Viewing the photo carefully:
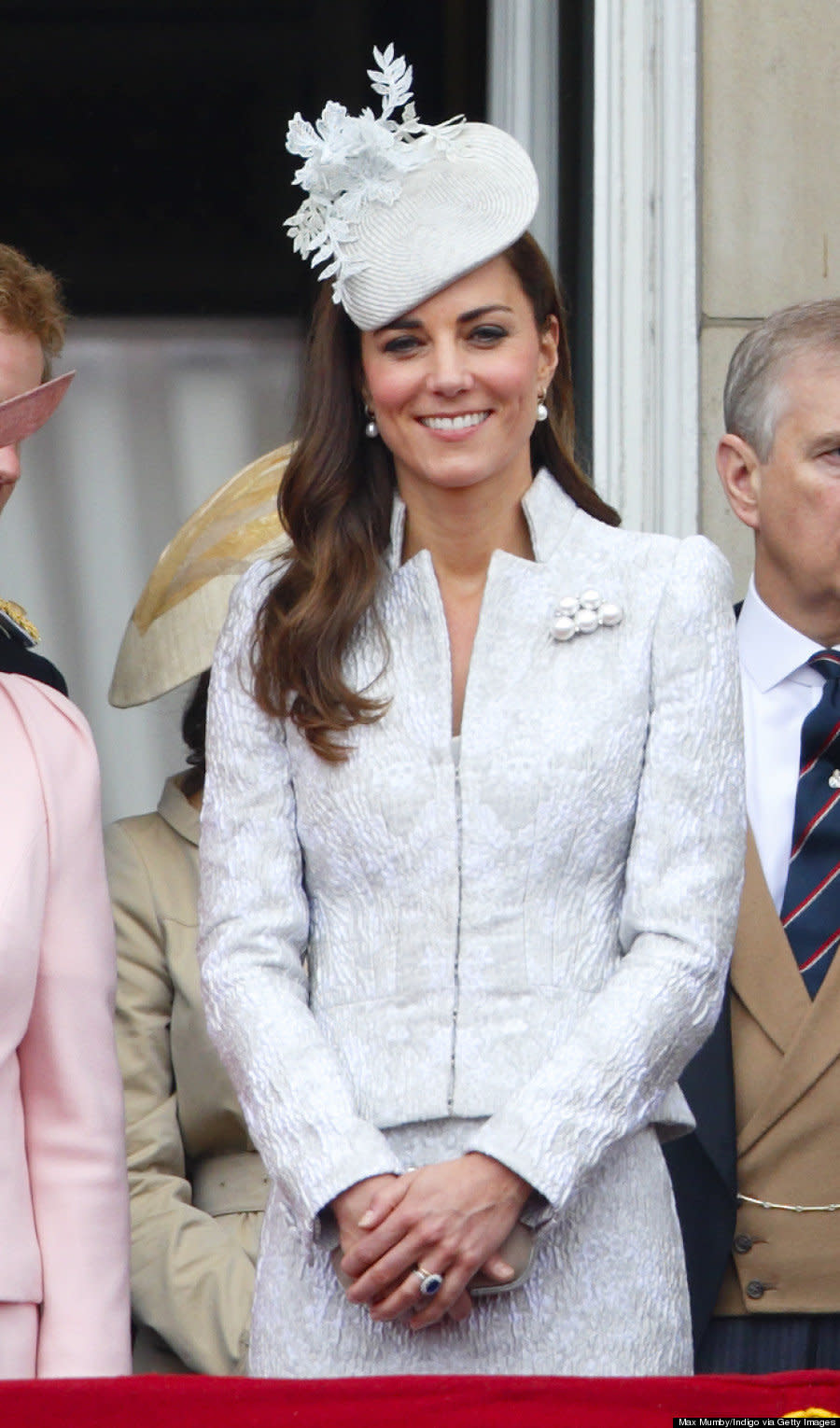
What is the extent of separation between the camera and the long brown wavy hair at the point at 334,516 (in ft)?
7.55

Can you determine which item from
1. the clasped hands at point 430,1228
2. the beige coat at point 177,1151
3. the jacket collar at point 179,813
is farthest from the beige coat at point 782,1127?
the jacket collar at point 179,813

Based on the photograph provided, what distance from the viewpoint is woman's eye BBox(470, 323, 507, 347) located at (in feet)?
7.64

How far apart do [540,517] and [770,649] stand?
636mm

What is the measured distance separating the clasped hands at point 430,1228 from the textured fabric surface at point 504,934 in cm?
2

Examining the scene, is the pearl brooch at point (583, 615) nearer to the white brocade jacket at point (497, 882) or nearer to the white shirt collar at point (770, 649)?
the white brocade jacket at point (497, 882)

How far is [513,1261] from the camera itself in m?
2.07

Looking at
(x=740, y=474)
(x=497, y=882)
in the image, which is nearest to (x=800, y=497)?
(x=740, y=474)

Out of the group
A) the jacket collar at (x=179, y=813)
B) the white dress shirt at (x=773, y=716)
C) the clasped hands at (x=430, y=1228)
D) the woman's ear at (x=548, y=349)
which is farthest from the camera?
the jacket collar at (x=179, y=813)

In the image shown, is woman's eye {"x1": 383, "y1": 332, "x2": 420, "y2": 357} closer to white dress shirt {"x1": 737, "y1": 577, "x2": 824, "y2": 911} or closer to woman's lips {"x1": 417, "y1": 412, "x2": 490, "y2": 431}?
woman's lips {"x1": 417, "y1": 412, "x2": 490, "y2": 431}

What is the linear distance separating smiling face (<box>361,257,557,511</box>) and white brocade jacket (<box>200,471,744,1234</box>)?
12cm

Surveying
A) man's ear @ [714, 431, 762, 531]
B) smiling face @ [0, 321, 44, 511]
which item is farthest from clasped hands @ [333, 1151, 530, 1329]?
man's ear @ [714, 431, 762, 531]

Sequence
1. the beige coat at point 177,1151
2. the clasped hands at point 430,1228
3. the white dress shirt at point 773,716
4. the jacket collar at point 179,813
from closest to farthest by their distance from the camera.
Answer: the clasped hands at point 430,1228 → the white dress shirt at point 773,716 → the beige coat at point 177,1151 → the jacket collar at point 179,813

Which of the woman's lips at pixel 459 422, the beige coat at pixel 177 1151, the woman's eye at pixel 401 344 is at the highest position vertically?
the woman's eye at pixel 401 344

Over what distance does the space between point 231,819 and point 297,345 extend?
125 inches
